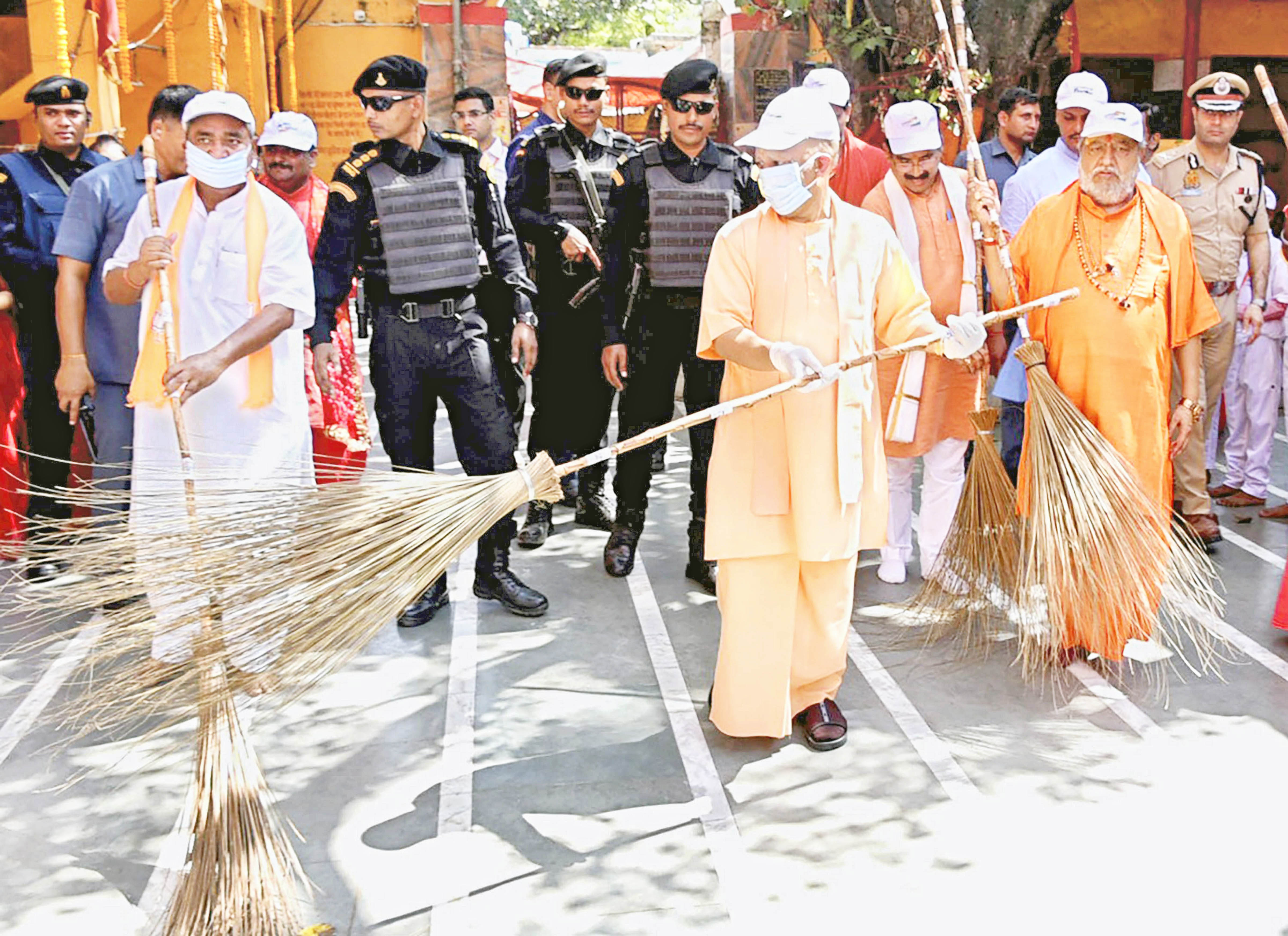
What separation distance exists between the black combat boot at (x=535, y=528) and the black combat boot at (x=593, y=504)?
195 millimetres

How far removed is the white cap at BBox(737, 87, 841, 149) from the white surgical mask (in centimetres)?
172

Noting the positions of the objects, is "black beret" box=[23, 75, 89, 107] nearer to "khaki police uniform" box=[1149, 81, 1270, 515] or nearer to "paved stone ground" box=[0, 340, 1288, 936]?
"paved stone ground" box=[0, 340, 1288, 936]

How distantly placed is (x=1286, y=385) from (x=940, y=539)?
2048 mm

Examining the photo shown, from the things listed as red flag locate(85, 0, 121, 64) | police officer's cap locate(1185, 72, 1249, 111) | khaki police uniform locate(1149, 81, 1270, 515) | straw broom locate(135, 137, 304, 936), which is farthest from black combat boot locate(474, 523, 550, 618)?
red flag locate(85, 0, 121, 64)

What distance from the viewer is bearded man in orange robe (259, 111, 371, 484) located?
5633 millimetres

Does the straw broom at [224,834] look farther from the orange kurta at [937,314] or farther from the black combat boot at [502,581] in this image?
the orange kurta at [937,314]

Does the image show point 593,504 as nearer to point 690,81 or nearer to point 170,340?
point 690,81

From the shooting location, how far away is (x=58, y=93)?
18.6 ft

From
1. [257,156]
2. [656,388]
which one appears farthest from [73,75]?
[656,388]

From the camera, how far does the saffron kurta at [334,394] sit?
5.59m

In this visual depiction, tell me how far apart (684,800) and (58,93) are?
13.9 feet


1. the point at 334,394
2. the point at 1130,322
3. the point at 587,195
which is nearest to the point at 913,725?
the point at 1130,322

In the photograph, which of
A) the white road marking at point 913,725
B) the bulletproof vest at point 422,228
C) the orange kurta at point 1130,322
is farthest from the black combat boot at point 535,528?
the orange kurta at point 1130,322

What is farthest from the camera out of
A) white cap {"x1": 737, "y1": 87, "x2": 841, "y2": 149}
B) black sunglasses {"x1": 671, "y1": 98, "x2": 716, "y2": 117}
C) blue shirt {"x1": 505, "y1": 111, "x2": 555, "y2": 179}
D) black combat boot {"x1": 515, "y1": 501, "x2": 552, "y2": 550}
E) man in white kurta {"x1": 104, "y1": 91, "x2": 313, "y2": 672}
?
blue shirt {"x1": 505, "y1": 111, "x2": 555, "y2": 179}
